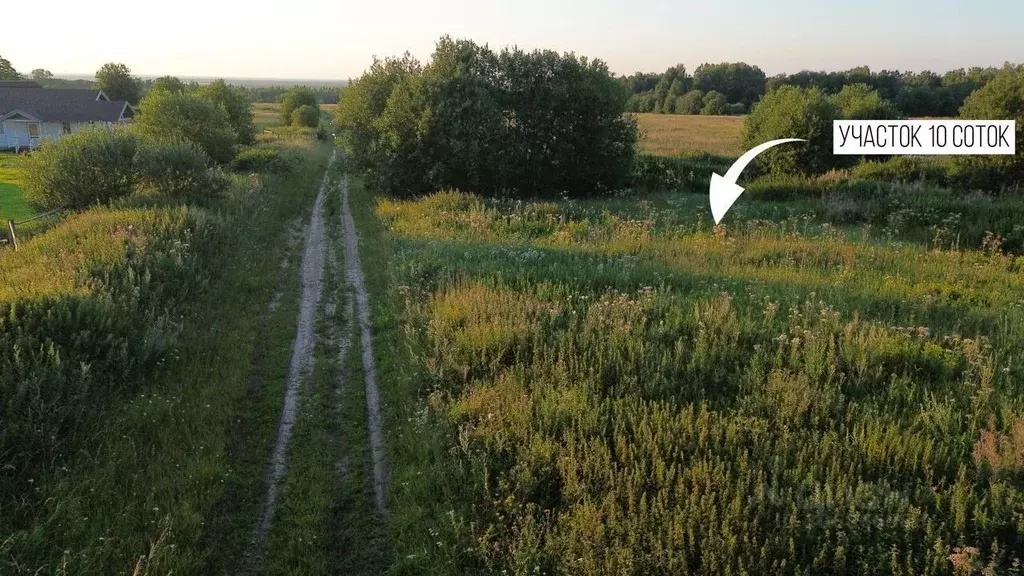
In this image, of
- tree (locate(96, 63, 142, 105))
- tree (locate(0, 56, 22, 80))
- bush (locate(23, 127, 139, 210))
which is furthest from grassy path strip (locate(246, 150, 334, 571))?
tree (locate(0, 56, 22, 80))

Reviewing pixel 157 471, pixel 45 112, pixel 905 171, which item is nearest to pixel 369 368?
pixel 157 471

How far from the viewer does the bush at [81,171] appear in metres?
16.6

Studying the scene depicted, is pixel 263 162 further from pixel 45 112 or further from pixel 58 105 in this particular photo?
pixel 58 105

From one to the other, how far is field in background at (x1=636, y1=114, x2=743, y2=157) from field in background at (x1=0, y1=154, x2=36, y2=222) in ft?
78.6

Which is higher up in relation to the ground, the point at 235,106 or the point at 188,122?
the point at 235,106

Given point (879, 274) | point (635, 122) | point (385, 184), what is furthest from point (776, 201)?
point (385, 184)

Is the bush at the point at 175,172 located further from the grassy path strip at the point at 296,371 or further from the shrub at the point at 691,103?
the shrub at the point at 691,103

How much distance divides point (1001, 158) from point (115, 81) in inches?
3191

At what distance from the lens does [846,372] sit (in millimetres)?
6871

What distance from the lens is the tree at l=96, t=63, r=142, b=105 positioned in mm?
69188

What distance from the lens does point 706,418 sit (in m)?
5.87

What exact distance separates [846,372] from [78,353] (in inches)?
355

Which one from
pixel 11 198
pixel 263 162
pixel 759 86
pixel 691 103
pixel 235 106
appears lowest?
pixel 11 198

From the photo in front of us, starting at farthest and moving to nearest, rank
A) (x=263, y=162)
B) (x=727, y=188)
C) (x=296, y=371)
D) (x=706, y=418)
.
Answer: (x=263, y=162)
(x=727, y=188)
(x=296, y=371)
(x=706, y=418)
